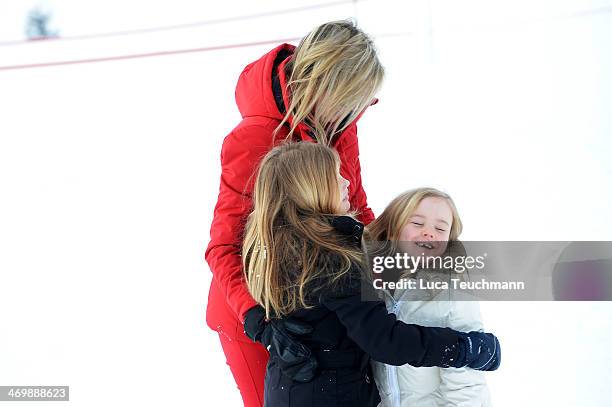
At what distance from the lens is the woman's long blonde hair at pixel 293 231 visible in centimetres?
132

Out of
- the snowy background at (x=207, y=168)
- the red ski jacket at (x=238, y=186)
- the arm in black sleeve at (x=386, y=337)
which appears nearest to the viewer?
the arm in black sleeve at (x=386, y=337)

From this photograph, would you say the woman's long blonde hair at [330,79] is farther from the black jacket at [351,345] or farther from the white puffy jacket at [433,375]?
the white puffy jacket at [433,375]

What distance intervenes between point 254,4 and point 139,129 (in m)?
1.43

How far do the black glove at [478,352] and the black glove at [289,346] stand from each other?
0.26 m

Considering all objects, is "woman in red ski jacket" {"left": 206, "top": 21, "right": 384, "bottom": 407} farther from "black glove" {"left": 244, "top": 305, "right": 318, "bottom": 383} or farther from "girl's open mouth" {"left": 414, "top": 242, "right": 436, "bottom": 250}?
"girl's open mouth" {"left": 414, "top": 242, "right": 436, "bottom": 250}

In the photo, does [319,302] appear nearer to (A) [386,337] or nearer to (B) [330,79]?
(A) [386,337]

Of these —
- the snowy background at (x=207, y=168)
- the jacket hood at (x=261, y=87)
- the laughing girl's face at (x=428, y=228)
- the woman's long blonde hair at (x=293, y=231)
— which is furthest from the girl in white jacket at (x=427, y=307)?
the snowy background at (x=207, y=168)

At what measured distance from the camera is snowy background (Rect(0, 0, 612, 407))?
2.37 meters

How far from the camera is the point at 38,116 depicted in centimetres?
427

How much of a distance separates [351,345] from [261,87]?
0.56 m

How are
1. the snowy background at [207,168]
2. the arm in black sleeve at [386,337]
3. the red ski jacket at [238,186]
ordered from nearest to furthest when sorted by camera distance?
the arm in black sleeve at [386,337], the red ski jacket at [238,186], the snowy background at [207,168]

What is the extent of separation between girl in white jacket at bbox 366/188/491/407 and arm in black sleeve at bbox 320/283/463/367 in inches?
3.3

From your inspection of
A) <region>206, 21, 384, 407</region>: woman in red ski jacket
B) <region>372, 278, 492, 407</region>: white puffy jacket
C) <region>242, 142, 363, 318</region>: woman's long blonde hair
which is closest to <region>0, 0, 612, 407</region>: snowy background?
<region>372, 278, 492, 407</region>: white puffy jacket

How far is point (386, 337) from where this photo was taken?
1.29 meters
